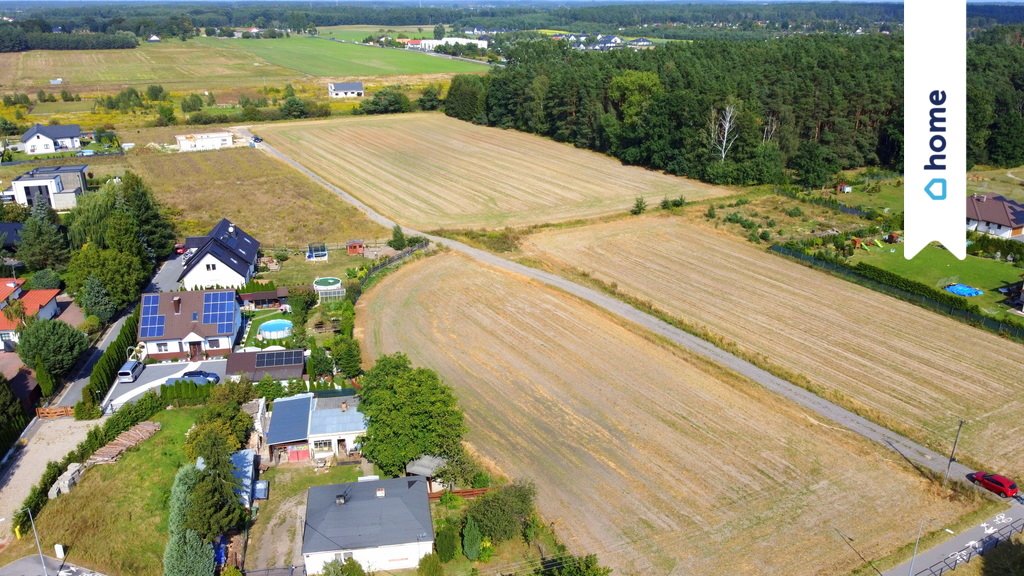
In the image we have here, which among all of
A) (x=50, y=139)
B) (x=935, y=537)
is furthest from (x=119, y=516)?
(x=50, y=139)

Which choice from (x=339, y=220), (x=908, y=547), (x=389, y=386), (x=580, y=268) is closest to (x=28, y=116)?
(x=339, y=220)

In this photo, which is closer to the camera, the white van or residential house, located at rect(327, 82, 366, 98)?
the white van

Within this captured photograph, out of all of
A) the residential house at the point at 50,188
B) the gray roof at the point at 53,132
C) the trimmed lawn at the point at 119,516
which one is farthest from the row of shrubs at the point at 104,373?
the gray roof at the point at 53,132

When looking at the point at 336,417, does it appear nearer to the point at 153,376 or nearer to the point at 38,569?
the point at 38,569

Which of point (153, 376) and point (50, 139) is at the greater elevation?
point (50, 139)

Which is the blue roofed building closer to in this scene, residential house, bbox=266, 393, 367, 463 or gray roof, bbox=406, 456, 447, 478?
residential house, bbox=266, 393, 367, 463

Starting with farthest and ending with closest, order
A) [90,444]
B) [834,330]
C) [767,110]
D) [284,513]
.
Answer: [767,110] → [834,330] → [90,444] → [284,513]

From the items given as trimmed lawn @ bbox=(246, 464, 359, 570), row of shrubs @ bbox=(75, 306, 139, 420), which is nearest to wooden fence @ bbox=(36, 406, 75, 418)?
row of shrubs @ bbox=(75, 306, 139, 420)
